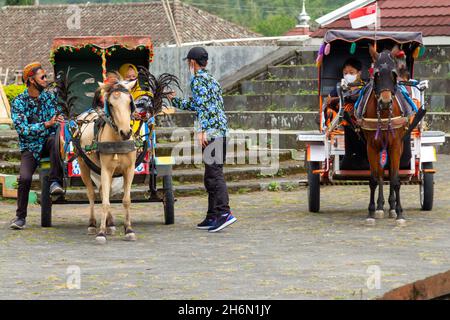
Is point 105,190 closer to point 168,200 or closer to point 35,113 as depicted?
point 168,200

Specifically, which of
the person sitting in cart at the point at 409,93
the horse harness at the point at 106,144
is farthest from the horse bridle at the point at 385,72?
the horse harness at the point at 106,144

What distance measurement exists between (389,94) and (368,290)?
15.6 feet

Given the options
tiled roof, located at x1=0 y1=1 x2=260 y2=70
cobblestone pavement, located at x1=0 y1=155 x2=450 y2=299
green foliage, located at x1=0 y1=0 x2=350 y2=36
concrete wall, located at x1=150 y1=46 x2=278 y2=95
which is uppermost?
green foliage, located at x1=0 y1=0 x2=350 y2=36

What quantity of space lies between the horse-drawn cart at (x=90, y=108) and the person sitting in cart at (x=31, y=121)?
7.6 inches

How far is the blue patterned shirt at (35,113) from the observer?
13.5 metres

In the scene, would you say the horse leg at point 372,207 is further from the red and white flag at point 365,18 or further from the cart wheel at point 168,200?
the cart wheel at point 168,200

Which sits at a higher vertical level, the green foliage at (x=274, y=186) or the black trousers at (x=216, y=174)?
the black trousers at (x=216, y=174)

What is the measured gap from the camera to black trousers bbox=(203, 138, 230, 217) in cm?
1305

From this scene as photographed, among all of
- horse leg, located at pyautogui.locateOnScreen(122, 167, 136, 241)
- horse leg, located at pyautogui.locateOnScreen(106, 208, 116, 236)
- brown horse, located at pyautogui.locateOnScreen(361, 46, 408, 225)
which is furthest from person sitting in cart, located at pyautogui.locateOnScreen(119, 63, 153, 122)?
brown horse, located at pyautogui.locateOnScreen(361, 46, 408, 225)

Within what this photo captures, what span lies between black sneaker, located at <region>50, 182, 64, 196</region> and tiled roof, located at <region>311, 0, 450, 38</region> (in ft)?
46.6

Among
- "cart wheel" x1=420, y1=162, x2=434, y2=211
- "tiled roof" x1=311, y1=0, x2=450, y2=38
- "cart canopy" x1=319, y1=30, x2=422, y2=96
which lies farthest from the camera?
"tiled roof" x1=311, y1=0, x2=450, y2=38

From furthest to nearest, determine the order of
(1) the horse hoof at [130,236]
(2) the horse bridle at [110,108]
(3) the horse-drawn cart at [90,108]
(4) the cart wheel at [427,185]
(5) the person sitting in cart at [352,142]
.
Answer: (4) the cart wheel at [427,185] < (5) the person sitting in cart at [352,142] < (3) the horse-drawn cart at [90,108] < (1) the horse hoof at [130,236] < (2) the horse bridle at [110,108]

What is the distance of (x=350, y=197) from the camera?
664 inches

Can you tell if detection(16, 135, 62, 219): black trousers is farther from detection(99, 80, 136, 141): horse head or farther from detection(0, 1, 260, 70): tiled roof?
detection(0, 1, 260, 70): tiled roof
